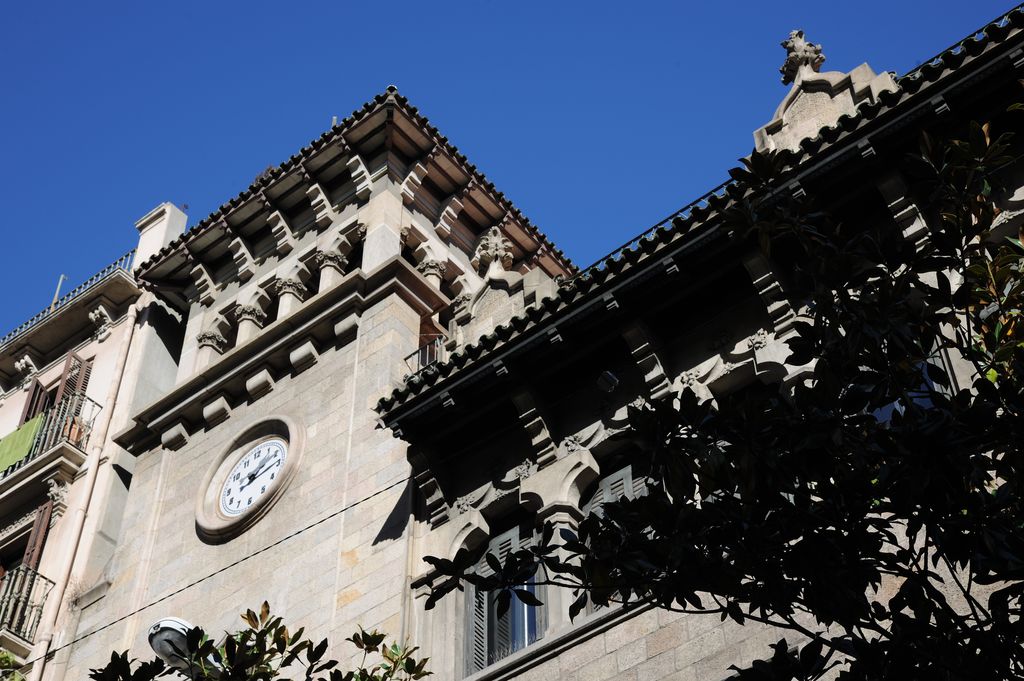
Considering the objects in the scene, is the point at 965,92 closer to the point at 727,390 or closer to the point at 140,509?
the point at 727,390

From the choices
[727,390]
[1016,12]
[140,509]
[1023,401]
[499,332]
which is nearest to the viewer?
[1023,401]

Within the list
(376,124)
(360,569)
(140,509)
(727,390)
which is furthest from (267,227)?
(727,390)

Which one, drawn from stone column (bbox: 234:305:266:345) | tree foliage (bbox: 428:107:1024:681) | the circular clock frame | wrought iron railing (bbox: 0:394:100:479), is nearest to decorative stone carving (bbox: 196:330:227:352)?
stone column (bbox: 234:305:266:345)

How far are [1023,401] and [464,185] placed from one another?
17760 millimetres

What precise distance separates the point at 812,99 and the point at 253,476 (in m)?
9.03

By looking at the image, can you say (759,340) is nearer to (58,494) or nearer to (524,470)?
(524,470)

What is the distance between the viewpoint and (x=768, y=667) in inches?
295

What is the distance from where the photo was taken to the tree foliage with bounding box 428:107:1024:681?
7.16 m

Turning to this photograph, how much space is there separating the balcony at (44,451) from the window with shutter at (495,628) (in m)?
11.0

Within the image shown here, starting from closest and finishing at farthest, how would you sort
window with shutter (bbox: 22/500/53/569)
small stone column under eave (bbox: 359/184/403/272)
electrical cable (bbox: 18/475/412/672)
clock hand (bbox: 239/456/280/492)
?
electrical cable (bbox: 18/475/412/672) → clock hand (bbox: 239/456/280/492) → small stone column under eave (bbox: 359/184/403/272) → window with shutter (bbox: 22/500/53/569)

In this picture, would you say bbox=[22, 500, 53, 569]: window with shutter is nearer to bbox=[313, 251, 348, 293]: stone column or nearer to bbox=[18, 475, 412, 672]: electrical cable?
bbox=[18, 475, 412, 672]: electrical cable

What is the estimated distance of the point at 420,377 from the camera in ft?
52.7

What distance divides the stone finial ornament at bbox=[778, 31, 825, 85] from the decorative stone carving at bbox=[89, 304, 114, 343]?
48.5 ft

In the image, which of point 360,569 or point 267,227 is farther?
point 267,227
